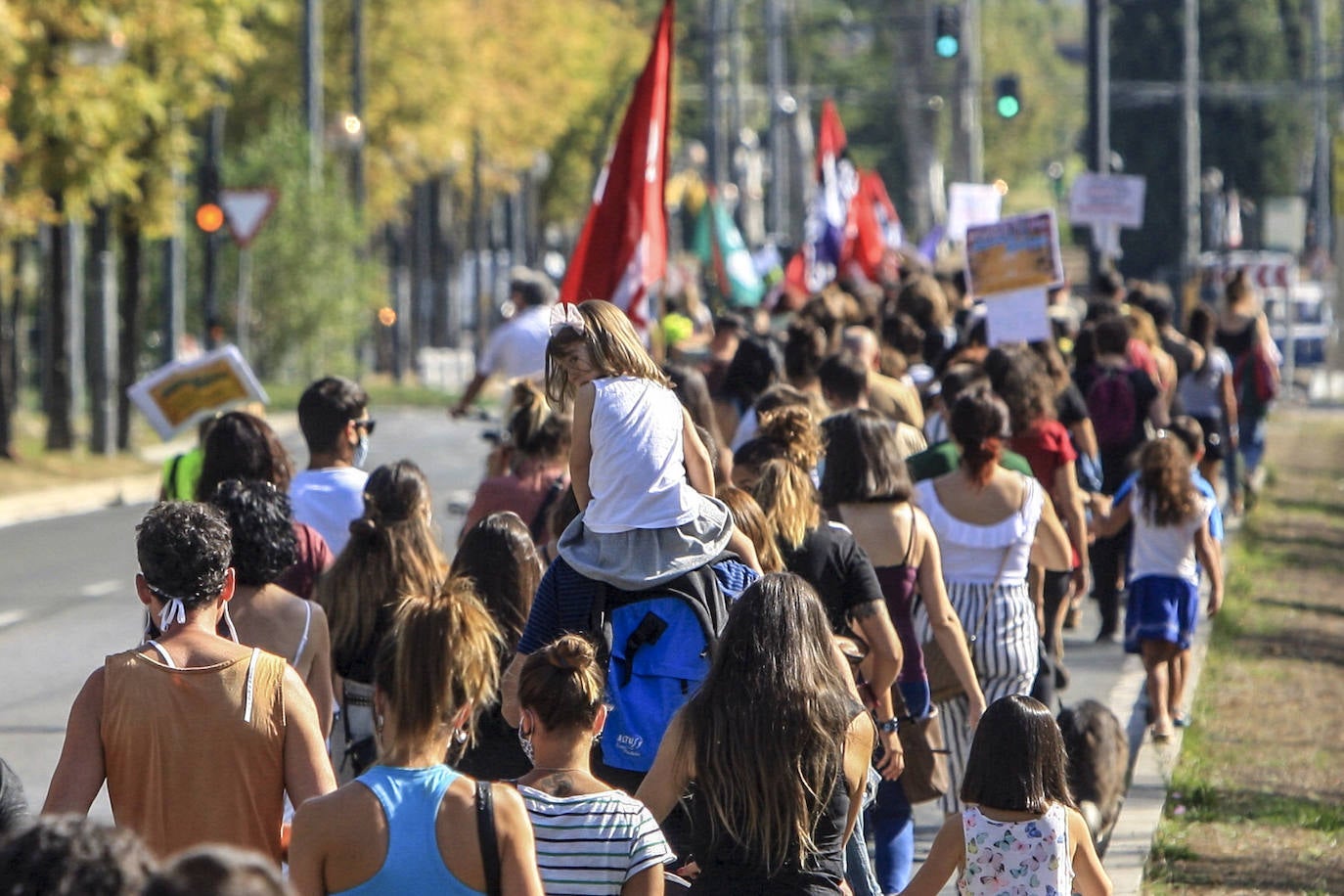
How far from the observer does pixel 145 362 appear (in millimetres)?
36812

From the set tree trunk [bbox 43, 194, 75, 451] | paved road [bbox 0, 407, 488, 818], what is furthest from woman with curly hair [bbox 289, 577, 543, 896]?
tree trunk [bbox 43, 194, 75, 451]

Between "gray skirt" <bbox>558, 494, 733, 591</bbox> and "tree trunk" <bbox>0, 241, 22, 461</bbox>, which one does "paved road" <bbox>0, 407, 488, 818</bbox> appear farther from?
"gray skirt" <bbox>558, 494, 733, 591</bbox>

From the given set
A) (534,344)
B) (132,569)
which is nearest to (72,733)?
(534,344)

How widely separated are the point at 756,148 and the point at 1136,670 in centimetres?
7553

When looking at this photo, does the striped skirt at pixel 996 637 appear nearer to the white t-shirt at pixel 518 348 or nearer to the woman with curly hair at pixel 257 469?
the woman with curly hair at pixel 257 469

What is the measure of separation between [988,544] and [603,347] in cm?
224

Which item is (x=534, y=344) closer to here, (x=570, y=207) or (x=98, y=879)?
(x=98, y=879)

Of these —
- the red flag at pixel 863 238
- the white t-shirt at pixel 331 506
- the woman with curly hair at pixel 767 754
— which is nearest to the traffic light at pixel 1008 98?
the red flag at pixel 863 238

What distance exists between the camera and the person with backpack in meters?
11.5

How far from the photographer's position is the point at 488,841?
3633mm

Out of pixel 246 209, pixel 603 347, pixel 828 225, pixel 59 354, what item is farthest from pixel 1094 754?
pixel 59 354

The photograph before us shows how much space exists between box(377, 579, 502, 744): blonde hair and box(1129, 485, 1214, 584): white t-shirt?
572cm

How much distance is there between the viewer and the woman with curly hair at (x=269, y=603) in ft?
16.7

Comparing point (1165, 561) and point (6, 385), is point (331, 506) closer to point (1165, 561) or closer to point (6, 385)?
point (1165, 561)
